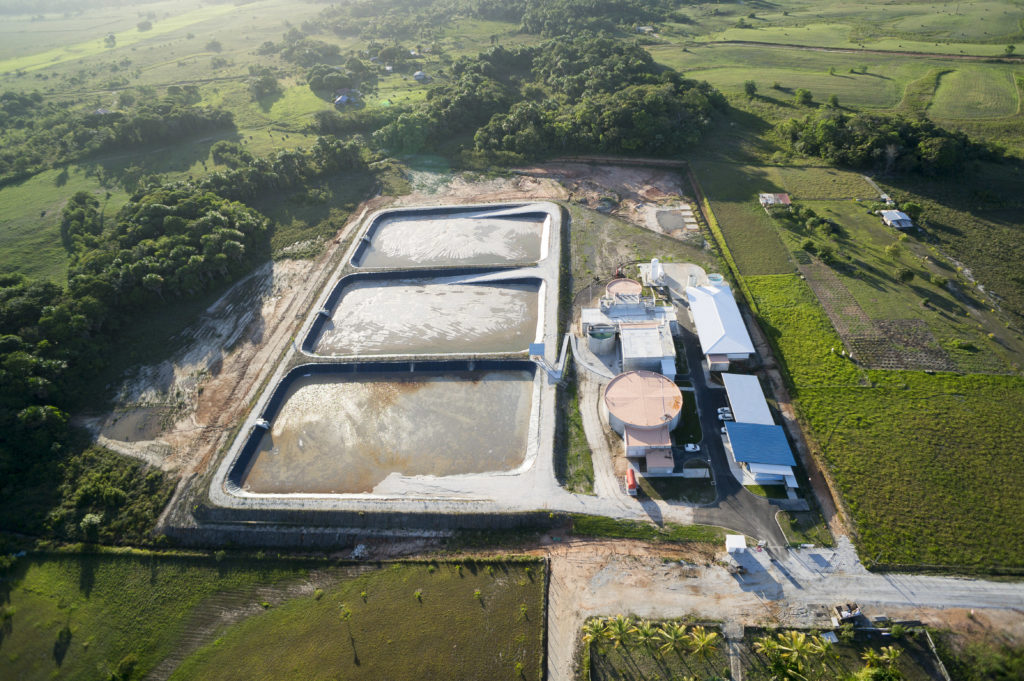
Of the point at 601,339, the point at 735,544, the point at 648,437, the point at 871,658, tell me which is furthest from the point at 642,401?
the point at 871,658

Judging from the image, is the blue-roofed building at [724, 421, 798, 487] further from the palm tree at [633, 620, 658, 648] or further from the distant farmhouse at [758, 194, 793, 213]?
the distant farmhouse at [758, 194, 793, 213]

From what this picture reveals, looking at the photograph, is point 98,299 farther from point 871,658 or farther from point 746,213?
point 746,213

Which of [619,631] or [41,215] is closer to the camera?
[619,631]

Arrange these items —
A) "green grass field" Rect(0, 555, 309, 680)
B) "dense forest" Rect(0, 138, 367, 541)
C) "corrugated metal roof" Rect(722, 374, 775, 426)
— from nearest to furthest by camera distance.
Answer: "green grass field" Rect(0, 555, 309, 680) → "corrugated metal roof" Rect(722, 374, 775, 426) → "dense forest" Rect(0, 138, 367, 541)

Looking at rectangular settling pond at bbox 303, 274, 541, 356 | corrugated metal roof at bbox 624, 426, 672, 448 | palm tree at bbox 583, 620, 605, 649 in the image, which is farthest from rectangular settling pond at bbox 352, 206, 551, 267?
palm tree at bbox 583, 620, 605, 649

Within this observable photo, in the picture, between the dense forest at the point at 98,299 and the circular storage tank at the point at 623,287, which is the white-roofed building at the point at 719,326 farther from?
the dense forest at the point at 98,299

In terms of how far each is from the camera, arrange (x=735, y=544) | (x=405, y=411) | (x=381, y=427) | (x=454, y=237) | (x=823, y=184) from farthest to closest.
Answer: (x=823, y=184)
(x=454, y=237)
(x=405, y=411)
(x=381, y=427)
(x=735, y=544)

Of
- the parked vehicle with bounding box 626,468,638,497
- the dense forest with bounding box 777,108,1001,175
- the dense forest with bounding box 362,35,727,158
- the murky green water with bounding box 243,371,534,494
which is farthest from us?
the dense forest with bounding box 362,35,727,158
